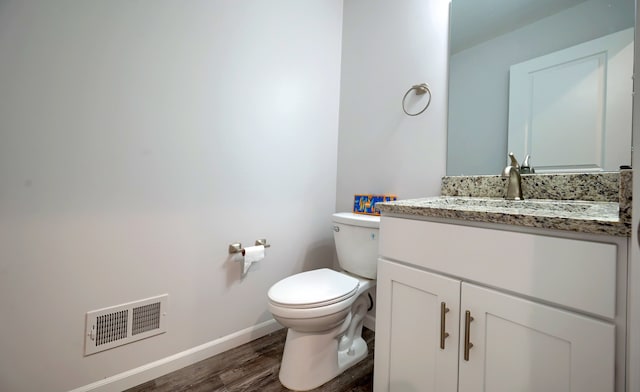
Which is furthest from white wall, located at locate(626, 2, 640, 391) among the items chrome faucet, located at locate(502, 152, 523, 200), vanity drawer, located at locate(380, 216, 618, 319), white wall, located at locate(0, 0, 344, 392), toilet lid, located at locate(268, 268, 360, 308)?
white wall, located at locate(0, 0, 344, 392)

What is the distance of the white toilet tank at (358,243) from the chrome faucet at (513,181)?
0.57 m

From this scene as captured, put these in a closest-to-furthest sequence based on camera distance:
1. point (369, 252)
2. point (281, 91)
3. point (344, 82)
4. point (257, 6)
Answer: point (369, 252) < point (257, 6) < point (281, 91) < point (344, 82)

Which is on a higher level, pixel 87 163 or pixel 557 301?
pixel 87 163

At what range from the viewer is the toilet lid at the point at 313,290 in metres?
1.02

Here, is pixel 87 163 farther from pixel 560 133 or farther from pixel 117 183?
pixel 560 133

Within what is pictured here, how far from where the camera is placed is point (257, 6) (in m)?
1.42

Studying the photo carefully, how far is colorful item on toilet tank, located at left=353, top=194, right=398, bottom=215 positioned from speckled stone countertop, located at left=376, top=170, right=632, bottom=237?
0.34 metres

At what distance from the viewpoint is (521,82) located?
1094 mm

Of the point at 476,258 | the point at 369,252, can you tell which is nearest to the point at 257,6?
the point at 369,252

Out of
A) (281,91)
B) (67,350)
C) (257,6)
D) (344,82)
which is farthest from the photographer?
(344,82)

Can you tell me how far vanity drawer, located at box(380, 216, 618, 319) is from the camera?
0.53 meters

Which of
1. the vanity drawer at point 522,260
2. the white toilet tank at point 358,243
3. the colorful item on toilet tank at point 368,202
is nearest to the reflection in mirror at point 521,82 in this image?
the colorful item on toilet tank at point 368,202

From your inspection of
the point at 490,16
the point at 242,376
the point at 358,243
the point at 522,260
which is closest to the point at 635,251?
the point at 522,260

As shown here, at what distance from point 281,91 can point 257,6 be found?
1.56 ft
